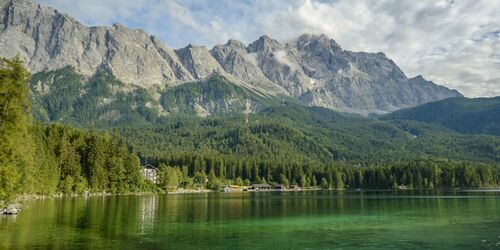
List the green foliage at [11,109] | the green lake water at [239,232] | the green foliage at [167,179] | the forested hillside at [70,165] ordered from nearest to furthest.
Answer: the green lake water at [239,232] → the green foliage at [11,109] → the forested hillside at [70,165] → the green foliage at [167,179]

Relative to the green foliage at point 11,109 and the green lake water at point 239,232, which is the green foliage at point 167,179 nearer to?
the green lake water at point 239,232

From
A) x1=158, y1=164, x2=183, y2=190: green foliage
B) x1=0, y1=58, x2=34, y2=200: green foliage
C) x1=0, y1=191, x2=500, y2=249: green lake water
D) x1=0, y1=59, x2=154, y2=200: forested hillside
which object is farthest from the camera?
x1=158, y1=164, x2=183, y2=190: green foliage

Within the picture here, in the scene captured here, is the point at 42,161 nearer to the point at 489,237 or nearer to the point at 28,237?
the point at 28,237

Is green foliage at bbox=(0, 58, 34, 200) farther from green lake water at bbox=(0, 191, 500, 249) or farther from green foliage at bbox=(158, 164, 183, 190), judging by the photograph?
green foliage at bbox=(158, 164, 183, 190)

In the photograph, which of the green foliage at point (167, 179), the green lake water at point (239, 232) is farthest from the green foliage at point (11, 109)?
the green foliage at point (167, 179)

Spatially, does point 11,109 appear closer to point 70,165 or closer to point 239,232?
point 239,232

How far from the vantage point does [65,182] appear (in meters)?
114

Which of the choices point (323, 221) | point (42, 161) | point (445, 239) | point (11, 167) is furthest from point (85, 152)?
point (445, 239)

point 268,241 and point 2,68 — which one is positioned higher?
point 2,68

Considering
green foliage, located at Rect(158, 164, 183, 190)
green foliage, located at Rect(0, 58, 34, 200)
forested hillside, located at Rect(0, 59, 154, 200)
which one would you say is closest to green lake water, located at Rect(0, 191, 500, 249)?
green foliage, located at Rect(0, 58, 34, 200)

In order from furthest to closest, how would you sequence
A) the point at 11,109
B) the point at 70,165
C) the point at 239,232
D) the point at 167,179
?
the point at 167,179
the point at 70,165
the point at 11,109
the point at 239,232

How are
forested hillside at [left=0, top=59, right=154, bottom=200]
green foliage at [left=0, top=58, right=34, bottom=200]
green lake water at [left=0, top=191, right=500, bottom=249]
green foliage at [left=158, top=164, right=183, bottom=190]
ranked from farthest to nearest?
green foliage at [left=158, top=164, right=183, bottom=190] → forested hillside at [left=0, top=59, right=154, bottom=200] → green foliage at [left=0, top=58, right=34, bottom=200] → green lake water at [left=0, top=191, right=500, bottom=249]

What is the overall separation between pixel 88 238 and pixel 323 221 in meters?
32.7

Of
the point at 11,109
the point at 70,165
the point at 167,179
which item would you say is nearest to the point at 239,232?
the point at 11,109
